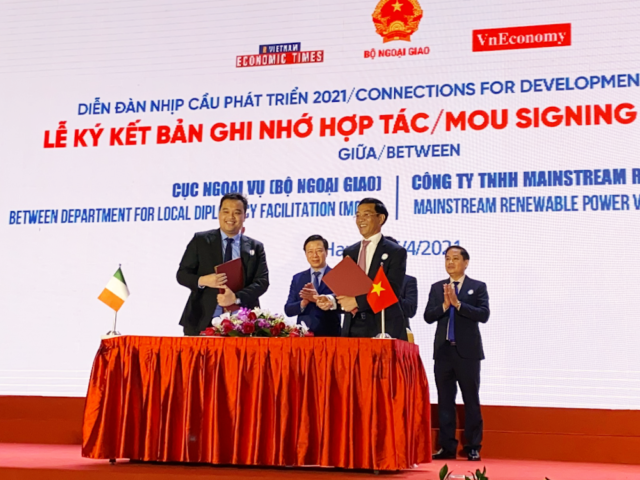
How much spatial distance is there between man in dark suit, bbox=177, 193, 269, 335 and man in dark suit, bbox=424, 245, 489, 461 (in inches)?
45.5

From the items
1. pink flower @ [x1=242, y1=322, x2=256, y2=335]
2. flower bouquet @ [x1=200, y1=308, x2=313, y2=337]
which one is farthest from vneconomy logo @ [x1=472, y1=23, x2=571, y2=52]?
pink flower @ [x1=242, y1=322, x2=256, y2=335]

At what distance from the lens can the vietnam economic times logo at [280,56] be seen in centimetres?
584

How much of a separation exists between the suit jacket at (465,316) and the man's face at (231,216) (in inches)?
52.3

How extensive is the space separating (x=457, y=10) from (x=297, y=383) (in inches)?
118

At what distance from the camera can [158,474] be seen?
3.55 meters

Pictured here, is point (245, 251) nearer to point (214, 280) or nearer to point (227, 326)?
point (214, 280)

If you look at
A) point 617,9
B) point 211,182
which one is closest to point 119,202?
point 211,182

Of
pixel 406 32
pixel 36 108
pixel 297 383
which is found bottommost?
pixel 297 383

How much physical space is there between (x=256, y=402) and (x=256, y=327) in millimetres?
365

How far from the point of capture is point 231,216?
462cm

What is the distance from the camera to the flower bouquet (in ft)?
13.0

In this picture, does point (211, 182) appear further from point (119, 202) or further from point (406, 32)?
point (406, 32)

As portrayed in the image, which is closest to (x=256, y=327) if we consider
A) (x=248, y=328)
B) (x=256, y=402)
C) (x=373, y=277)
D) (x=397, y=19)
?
(x=248, y=328)

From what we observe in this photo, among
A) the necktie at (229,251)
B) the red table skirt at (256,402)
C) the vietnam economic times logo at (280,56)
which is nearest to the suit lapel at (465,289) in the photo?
the red table skirt at (256,402)
